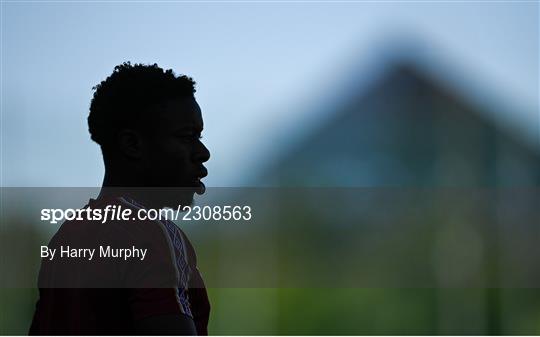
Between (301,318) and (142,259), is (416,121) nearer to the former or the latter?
(301,318)

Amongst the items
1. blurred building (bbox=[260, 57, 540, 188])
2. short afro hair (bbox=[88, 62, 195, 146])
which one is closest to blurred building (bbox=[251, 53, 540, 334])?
blurred building (bbox=[260, 57, 540, 188])

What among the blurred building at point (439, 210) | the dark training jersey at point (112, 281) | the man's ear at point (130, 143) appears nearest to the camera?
the dark training jersey at point (112, 281)

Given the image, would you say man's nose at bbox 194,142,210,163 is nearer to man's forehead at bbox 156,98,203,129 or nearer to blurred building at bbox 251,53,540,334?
man's forehead at bbox 156,98,203,129

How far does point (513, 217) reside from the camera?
21.1 ft

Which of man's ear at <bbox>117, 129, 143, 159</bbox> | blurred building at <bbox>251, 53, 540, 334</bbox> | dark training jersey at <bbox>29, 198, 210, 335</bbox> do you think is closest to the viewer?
dark training jersey at <bbox>29, 198, 210, 335</bbox>

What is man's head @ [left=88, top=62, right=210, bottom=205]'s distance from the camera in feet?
5.20

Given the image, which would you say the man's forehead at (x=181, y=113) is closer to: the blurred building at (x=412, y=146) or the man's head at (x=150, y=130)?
the man's head at (x=150, y=130)

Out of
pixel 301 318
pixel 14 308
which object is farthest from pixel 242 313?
pixel 14 308

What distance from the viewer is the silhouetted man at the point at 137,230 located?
1342mm

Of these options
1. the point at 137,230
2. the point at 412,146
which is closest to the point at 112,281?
the point at 137,230

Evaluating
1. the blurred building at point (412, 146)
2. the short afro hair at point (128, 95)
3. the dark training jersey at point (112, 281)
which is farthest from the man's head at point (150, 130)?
the blurred building at point (412, 146)

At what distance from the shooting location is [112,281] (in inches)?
53.6

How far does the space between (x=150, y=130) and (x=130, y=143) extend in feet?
0.16

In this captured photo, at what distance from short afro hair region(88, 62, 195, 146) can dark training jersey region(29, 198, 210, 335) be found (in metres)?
0.20
